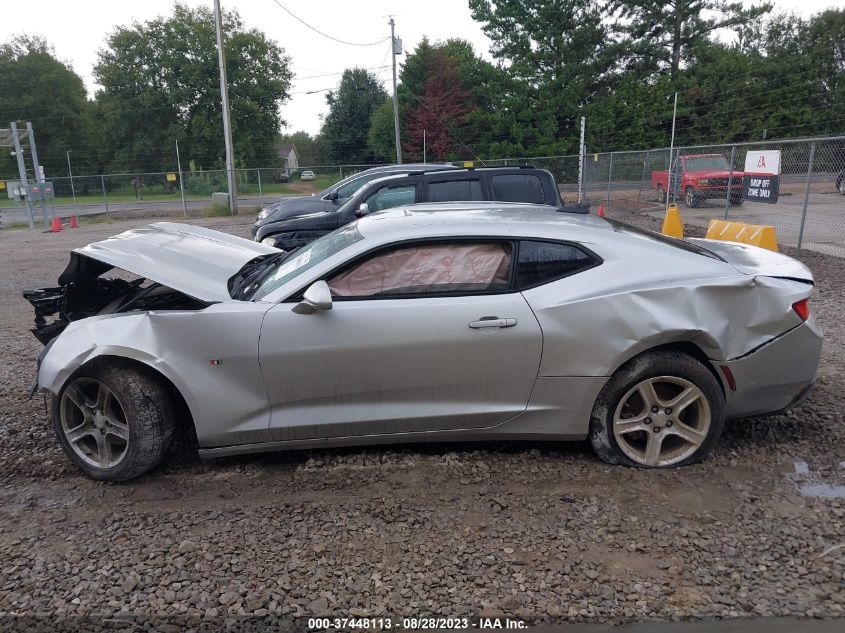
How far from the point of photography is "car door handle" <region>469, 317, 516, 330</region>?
364 cm

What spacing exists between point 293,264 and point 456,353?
4.31ft

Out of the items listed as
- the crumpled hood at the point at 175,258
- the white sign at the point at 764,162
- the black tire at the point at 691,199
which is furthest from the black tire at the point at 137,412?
the black tire at the point at 691,199

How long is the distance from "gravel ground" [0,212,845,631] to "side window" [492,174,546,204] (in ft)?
15.7

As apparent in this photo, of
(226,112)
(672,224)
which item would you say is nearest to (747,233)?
(672,224)

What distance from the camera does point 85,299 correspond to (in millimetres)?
4934

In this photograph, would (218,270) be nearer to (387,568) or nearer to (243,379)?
(243,379)

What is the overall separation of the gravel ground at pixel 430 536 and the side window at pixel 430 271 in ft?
3.46

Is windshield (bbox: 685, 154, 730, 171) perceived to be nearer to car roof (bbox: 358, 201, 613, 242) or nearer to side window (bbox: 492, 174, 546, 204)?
→ side window (bbox: 492, 174, 546, 204)

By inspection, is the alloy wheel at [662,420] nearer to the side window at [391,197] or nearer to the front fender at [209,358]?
the front fender at [209,358]

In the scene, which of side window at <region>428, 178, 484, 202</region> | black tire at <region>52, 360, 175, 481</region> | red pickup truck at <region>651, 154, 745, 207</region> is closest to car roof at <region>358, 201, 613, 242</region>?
black tire at <region>52, 360, 175, 481</region>

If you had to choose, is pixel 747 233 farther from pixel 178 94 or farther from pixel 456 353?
pixel 178 94

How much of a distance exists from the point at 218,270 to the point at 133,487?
1.45m

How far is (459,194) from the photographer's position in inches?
355

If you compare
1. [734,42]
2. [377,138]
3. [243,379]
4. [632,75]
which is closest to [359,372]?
[243,379]
